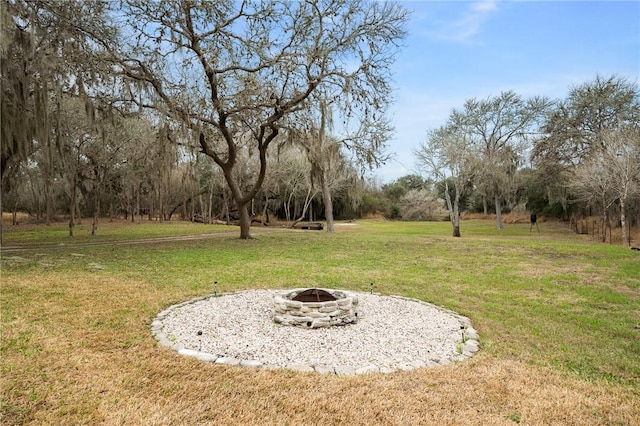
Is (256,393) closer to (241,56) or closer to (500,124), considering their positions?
(241,56)

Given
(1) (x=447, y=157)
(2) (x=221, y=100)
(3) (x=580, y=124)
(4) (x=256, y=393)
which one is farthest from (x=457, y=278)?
(3) (x=580, y=124)

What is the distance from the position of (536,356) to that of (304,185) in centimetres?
2285

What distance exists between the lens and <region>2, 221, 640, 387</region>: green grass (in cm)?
469

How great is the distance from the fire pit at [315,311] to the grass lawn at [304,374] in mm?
1502

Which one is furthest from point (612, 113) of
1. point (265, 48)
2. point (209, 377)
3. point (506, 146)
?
point (209, 377)

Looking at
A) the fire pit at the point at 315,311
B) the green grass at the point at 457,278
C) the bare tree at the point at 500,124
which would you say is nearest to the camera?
the green grass at the point at 457,278

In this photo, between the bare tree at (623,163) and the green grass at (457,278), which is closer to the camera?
the green grass at (457,278)

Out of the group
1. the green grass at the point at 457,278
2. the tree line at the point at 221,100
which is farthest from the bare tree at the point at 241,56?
the green grass at the point at 457,278

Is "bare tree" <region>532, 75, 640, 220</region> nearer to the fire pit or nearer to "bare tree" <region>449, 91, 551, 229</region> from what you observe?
"bare tree" <region>449, 91, 551, 229</region>

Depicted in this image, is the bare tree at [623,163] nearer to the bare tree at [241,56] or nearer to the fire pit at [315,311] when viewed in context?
the bare tree at [241,56]

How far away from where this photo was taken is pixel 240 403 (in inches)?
120

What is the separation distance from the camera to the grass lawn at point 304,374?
9.72 feet

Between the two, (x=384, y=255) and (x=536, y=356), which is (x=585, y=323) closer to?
(x=536, y=356)

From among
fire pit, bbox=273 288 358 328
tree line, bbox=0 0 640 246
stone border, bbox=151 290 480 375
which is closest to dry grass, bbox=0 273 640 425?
stone border, bbox=151 290 480 375
